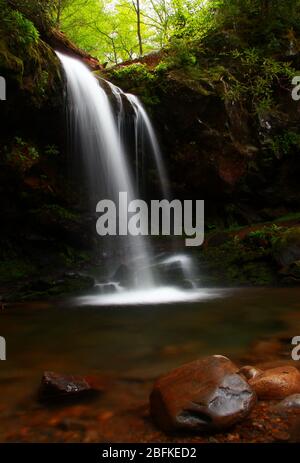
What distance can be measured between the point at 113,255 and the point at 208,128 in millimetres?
4731

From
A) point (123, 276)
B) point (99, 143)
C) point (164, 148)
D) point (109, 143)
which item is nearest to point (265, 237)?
point (123, 276)

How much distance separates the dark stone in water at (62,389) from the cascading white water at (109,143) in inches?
216

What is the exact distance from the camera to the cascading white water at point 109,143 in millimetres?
9273

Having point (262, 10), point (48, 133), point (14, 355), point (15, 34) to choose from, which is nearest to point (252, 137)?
point (262, 10)

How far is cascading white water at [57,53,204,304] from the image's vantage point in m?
9.27

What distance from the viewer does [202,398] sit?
7.50ft

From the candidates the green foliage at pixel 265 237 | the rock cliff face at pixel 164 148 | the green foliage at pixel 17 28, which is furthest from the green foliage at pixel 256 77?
the green foliage at pixel 17 28

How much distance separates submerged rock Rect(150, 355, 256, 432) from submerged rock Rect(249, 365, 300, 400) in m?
0.22

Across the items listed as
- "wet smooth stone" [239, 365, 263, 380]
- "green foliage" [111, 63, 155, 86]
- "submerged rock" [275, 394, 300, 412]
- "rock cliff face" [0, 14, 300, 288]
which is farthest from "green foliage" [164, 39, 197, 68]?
"submerged rock" [275, 394, 300, 412]

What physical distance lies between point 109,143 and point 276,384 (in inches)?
325

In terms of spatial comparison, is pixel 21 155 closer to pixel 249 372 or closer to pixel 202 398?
pixel 249 372

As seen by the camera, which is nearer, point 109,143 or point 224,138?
point 109,143

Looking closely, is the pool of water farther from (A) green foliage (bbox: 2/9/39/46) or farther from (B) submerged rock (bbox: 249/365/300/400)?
(A) green foliage (bbox: 2/9/39/46)

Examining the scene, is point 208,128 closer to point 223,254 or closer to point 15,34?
point 223,254
